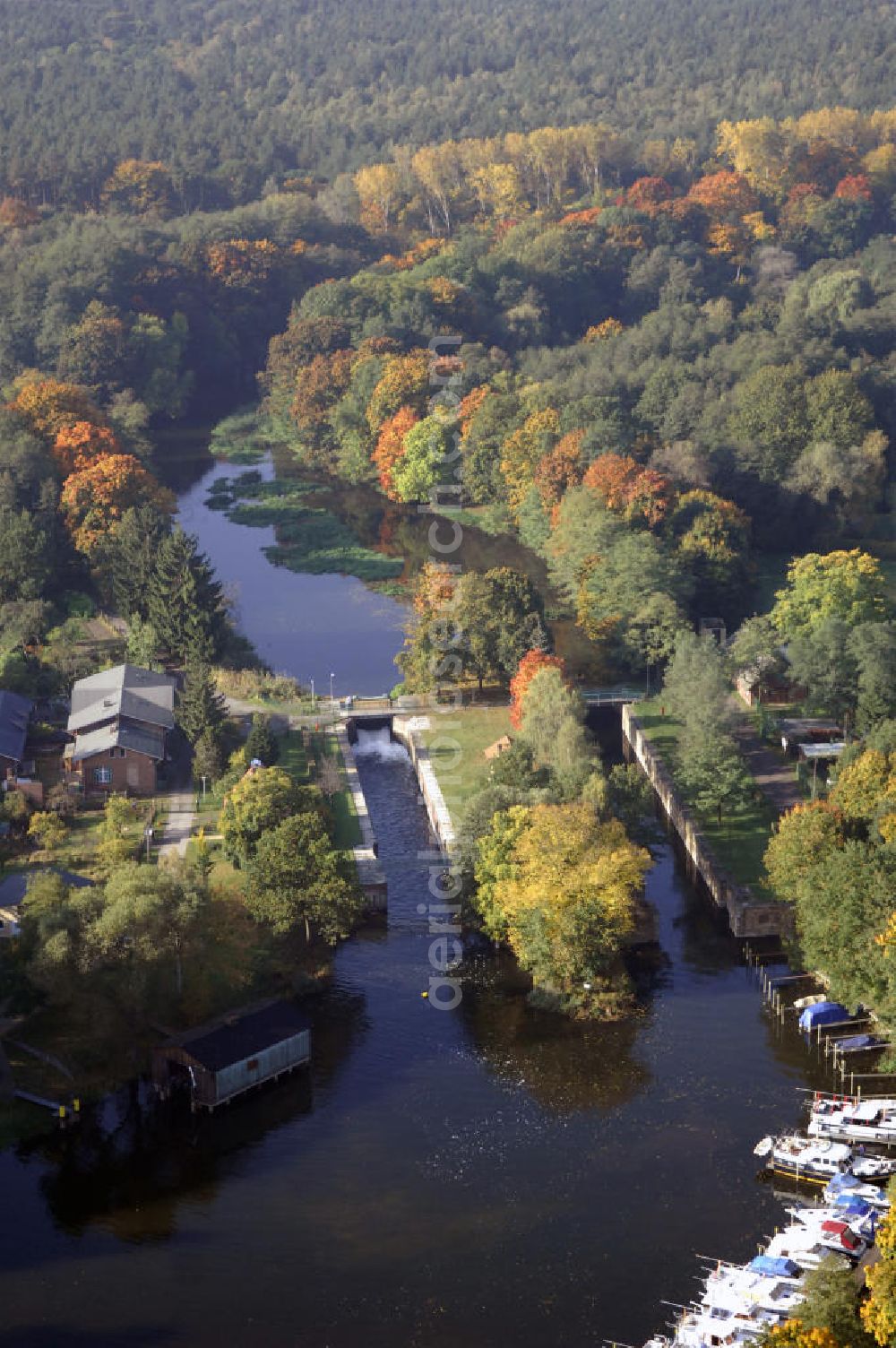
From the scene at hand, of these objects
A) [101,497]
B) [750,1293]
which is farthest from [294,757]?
[750,1293]

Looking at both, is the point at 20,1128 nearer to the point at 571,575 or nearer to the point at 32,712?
the point at 32,712

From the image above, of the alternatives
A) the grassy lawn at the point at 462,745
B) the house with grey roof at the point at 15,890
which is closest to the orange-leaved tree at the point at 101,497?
the grassy lawn at the point at 462,745

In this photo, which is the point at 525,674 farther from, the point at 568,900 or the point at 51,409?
the point at 51,409

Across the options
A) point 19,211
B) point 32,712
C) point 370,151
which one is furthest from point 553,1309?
point 370,151

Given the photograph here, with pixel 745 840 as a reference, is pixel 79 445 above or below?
above

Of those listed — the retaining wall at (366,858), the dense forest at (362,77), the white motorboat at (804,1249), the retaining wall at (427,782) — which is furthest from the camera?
the dense forest at (362,77)

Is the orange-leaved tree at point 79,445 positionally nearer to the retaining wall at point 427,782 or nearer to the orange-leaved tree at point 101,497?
the orange-leaved tree at point 101,497
